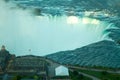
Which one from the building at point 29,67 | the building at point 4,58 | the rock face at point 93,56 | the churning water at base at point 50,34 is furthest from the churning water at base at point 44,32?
the building at point 29,67

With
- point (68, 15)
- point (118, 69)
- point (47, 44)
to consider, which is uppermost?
point (68, 15)

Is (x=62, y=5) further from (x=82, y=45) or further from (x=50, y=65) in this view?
(x=50, y=65)

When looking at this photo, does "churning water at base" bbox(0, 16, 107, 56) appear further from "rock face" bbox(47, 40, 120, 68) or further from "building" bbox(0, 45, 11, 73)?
"building" bbox(0, 45, 11, 73)

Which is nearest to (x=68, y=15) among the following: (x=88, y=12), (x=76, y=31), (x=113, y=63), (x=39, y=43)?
(x=88, y=12)

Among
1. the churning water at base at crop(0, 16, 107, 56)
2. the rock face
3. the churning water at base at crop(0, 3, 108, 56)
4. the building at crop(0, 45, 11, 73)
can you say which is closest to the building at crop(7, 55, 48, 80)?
the building at crop(0, 45, 11, 73)

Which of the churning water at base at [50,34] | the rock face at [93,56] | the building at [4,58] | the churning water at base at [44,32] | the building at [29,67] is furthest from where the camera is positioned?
the churning water at base at [44,32]

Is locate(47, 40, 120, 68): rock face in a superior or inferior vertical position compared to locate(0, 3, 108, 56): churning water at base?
inferior

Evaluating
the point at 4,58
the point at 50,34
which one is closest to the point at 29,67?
the point at 4,58

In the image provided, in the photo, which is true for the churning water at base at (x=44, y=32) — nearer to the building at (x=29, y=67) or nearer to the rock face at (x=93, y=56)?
the rock face at (x=93, y=56)
